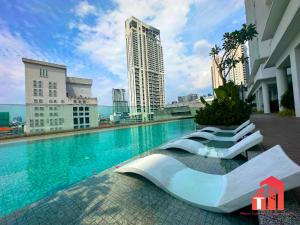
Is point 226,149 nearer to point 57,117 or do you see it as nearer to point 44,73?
point 57,117

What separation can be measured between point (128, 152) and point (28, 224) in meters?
5.72

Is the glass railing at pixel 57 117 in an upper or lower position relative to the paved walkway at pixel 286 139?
upper

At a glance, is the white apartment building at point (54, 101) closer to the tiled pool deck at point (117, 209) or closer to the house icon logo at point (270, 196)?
the tiled pool deck at point (117, 209)

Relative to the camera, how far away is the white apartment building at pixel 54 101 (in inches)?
757

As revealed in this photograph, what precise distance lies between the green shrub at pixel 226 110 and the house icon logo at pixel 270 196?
367 inches

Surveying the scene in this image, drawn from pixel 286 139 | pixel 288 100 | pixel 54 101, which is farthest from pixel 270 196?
pixel 54 101

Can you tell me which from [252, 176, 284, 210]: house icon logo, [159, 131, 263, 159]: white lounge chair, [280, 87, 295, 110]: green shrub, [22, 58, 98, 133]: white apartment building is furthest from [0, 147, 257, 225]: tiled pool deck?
[22, 58, 98, 133]: white apartment building

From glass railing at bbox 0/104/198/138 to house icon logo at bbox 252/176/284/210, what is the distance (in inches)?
673

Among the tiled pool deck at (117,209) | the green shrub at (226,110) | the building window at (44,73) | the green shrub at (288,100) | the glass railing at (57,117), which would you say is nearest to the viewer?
the tiled pool deck at (117,209)

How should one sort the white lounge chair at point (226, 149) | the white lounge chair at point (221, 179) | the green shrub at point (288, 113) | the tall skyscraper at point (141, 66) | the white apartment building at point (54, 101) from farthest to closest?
the tall skyscraper at point (141, 66)
the white apartment building at point (54, 101)
the green shrub at point (288, 113)
the white lounge chair at point (226, 149)
the white lounge chair at point (221, 179)

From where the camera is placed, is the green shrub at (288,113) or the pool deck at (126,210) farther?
the green shrub at (288,113)

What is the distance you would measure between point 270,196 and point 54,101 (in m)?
42.0

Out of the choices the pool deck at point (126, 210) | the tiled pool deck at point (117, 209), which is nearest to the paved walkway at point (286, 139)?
the pool deck at point (126, 210)

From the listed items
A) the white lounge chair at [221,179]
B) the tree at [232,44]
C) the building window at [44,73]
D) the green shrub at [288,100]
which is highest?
the building window at [44,73]
